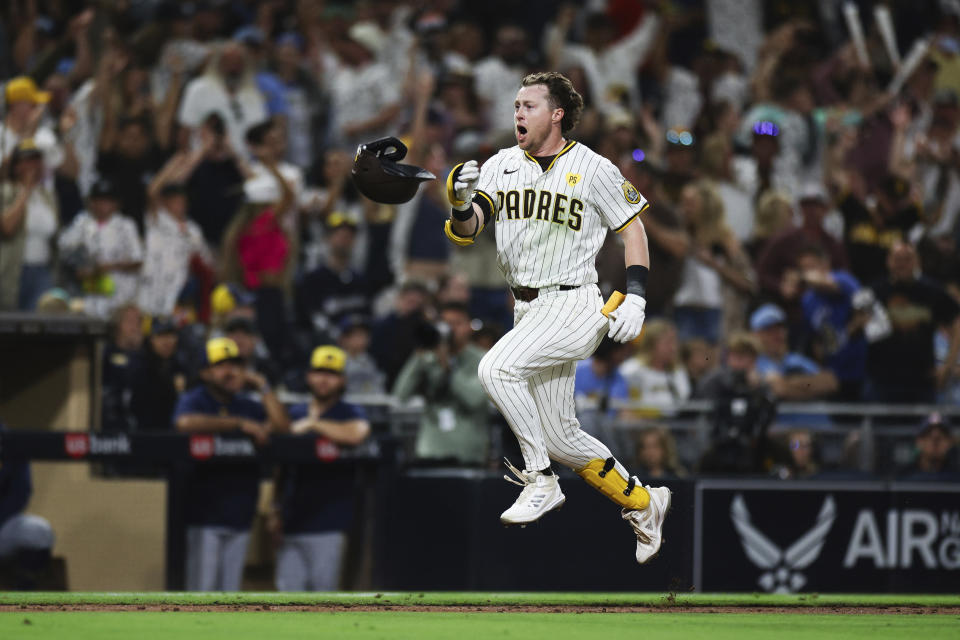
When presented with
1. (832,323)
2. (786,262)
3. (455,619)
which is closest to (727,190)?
(786,262)

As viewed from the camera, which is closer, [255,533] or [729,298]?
[255,533]

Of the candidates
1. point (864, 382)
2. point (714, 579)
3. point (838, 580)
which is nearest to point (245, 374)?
point (714, 579)

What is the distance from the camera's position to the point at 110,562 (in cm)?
987

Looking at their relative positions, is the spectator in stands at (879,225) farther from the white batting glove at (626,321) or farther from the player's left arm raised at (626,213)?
the white batting glove at (626,321)

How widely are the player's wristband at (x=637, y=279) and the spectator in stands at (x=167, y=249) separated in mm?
5904

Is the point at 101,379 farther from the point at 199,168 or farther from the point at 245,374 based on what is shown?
the point at 199,168

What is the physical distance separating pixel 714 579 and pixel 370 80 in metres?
5.78

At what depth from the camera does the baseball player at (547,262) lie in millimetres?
6750

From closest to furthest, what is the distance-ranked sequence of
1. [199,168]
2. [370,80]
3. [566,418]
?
[566,418], [199,168], [370,80]

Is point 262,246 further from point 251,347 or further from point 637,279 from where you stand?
point 637,279

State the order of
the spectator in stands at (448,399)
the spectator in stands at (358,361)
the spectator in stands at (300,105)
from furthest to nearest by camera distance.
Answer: the spectator in stands at (300,105), the spectator in stands at (358,361), the spectator in stands at (448,399)

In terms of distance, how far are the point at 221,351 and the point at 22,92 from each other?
308cm

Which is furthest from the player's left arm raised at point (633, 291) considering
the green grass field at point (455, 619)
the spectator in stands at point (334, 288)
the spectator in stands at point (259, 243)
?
the spectator in stands at point (259, 243)

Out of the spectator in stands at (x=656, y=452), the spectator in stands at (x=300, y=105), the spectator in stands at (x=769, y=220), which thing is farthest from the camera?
the spectator in stands at (x=300, y=105)
